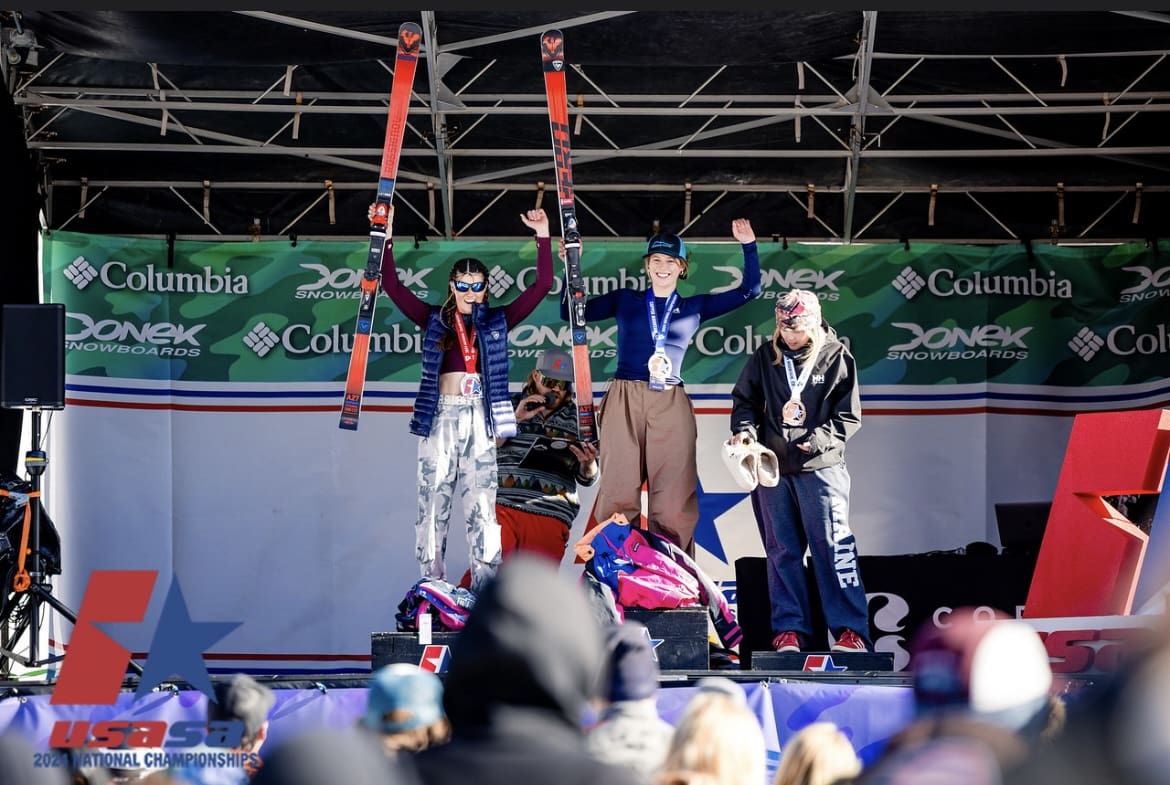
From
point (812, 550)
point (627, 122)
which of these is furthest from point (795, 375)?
point (627, 122)

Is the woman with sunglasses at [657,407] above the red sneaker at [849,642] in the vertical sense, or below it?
above

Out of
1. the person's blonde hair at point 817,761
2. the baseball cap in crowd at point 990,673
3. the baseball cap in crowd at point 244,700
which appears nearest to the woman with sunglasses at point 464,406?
the baseball cap in crowd at point 244,700

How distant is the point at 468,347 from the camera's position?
6383 mm

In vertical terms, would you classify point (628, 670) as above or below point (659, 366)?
below

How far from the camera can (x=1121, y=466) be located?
5.85 meters

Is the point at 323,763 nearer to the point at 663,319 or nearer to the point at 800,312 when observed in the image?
the point at 800,312

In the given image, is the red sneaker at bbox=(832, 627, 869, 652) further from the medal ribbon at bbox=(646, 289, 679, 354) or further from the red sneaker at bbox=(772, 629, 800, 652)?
the medal ribbon at bbox=(646, 289, 679, 354)

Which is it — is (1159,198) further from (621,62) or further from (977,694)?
(977,694)

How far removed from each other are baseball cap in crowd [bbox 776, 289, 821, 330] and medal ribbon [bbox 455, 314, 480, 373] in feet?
4.52

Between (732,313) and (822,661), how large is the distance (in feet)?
Answer: 9.35

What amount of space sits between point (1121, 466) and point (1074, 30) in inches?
92.6

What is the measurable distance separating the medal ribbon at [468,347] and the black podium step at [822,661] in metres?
1.78

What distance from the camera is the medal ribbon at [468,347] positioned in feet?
20.9

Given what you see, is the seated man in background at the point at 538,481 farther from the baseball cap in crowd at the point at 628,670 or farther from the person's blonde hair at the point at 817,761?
the person's blonde hair at the point at 817,761
